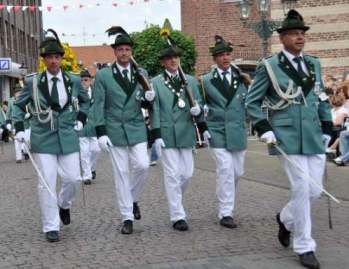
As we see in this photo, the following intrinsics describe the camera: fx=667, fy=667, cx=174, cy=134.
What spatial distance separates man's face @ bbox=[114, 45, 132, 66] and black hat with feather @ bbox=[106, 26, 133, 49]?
42mm

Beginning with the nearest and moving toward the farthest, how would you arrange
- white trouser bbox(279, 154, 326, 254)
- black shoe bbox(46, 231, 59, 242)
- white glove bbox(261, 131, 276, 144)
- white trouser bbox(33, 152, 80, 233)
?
white trouser bbox(279, 154, 326, 254) → white glove bbox(261, 131, 276, 144) → black shoe bbox(46, 231, 59, 242) → white trouser bbox(33, 152, 80, 233)

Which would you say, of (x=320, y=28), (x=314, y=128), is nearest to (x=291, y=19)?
(x=314, y=128)

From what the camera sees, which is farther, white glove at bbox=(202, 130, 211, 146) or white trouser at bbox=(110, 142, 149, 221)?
white glove at bbox=(202, 130, 211, 146)

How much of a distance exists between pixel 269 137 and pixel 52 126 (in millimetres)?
2483

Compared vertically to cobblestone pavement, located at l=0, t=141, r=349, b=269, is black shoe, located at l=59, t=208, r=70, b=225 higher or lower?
higher

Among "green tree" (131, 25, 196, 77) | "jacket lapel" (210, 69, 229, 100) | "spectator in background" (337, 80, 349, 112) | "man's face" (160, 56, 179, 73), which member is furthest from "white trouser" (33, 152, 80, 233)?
"green tree" (131, 25, 196, 77)

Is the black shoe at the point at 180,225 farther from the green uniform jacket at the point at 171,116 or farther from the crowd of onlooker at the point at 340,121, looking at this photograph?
the crowd of onlooker at the point at 340,121

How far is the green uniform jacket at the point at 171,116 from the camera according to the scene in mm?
7363

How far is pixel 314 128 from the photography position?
5.98 m

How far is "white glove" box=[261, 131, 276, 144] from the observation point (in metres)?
5.85

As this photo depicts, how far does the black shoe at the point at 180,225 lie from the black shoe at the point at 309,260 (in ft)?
5.87

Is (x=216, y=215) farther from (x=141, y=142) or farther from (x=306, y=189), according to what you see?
(x=306, y=189)

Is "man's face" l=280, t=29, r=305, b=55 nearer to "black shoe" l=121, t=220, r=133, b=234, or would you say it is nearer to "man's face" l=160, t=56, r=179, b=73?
"man's face" l=160, t=56, r=179, b=73

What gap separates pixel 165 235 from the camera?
700 cm
